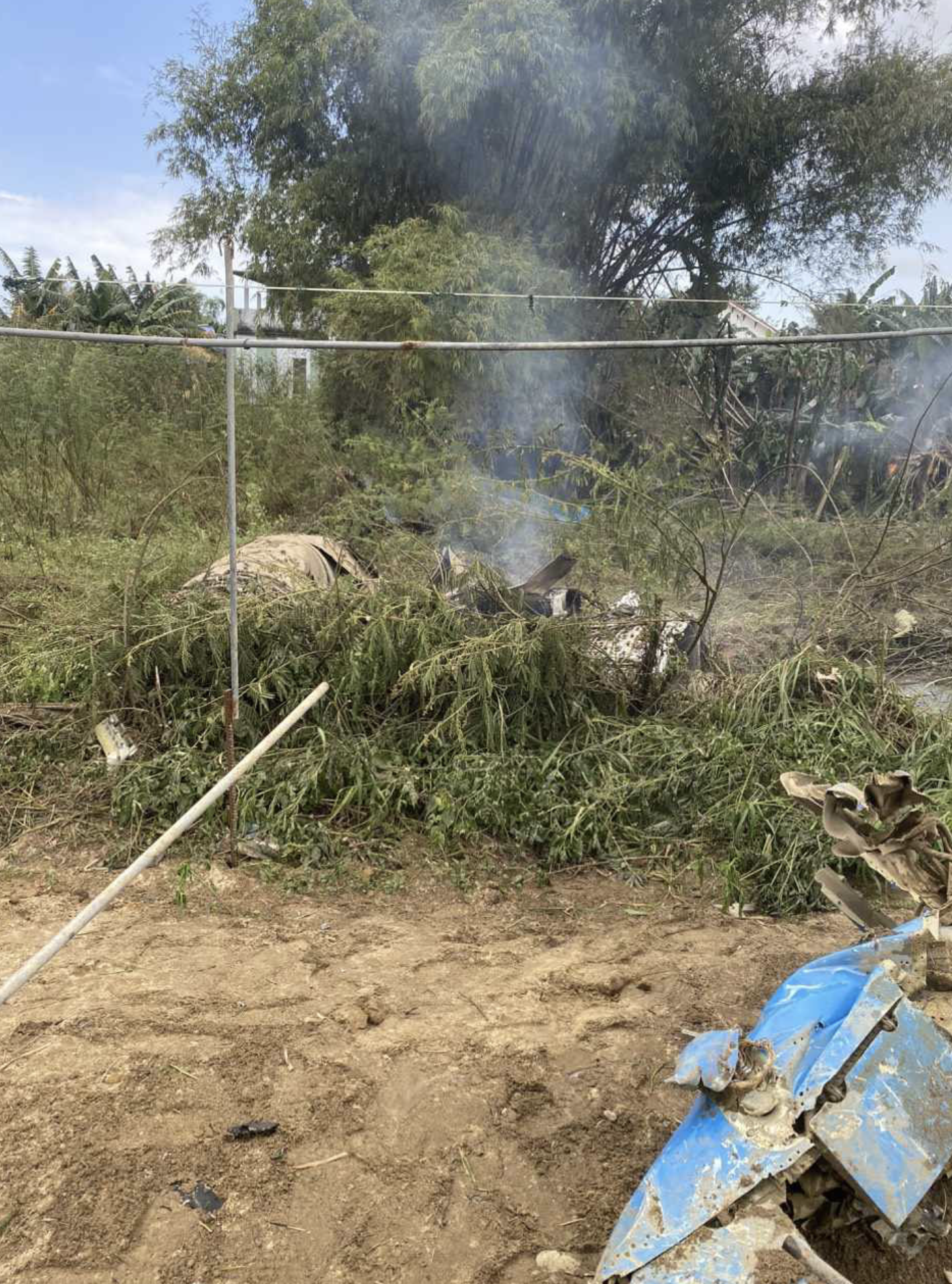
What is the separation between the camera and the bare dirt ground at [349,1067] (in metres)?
2.09

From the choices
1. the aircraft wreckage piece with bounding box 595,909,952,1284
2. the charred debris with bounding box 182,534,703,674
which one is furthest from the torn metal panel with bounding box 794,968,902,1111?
the charred debris with bounding box 182,534,703,674

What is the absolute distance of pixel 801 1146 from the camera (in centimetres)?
160

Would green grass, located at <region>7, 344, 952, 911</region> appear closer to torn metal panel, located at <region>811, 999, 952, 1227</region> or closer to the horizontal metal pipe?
the horizontal metal pipe

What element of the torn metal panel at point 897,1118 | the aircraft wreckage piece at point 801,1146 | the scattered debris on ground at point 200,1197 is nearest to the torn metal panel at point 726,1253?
the aircraft wreckage piece at point 801,1146

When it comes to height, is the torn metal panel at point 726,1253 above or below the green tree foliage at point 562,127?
below

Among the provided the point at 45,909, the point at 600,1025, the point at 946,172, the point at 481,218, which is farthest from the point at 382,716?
the point at 946,172

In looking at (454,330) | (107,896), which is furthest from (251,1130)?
(454,330)

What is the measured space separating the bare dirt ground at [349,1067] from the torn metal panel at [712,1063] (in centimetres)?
62

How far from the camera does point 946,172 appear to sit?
38.6 feet

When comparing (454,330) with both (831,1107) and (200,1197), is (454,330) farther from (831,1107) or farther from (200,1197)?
(831,1107)

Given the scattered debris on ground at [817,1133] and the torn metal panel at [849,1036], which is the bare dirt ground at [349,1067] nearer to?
the scattered debris on ground at [817,1133]

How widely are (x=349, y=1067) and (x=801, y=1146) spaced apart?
56.1 inches

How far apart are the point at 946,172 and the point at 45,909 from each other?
13.1m

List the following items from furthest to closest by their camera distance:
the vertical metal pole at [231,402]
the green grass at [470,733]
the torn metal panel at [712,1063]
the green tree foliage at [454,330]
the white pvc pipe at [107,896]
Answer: the green tree foliage at [454,330] < the green grass at [470,733] < the vertical metal pole at [231,402] < the white pvc pipe at [107,896] < the torn metal panel at [712,1063]
